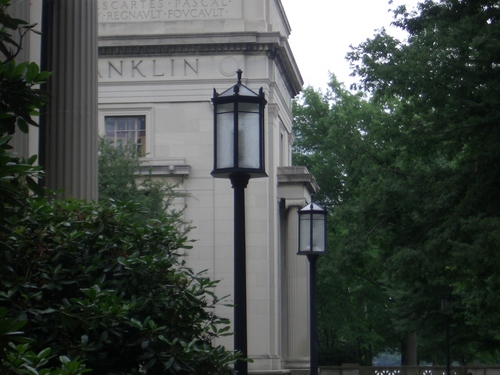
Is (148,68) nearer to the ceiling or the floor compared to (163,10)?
nearer to the floor

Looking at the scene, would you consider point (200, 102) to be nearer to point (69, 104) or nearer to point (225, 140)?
point (69, 104)

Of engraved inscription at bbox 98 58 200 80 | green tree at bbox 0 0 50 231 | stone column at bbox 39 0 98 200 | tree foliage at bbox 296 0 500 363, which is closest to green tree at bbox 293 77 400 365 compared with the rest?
engraved inscription at bbox 98 58 200 80

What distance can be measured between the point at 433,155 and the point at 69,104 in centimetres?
1838

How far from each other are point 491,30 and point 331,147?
41036 millimetres

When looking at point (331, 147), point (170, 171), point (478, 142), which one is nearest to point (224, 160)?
point (478, 142)

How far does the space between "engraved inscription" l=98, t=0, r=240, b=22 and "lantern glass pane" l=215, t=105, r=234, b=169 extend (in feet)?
102

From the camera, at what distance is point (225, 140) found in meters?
11.5

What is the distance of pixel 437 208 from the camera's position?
28844 millimetres

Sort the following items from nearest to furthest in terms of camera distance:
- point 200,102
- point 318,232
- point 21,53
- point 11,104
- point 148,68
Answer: point 11,104 → point 21,53 → point 318,232 → point 200,102 → point 148,68

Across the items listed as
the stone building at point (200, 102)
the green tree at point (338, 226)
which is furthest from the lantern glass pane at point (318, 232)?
the green tree at point (338, 226)

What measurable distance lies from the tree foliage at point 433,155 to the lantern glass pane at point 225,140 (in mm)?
13768

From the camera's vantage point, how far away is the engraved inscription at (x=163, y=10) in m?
42.4

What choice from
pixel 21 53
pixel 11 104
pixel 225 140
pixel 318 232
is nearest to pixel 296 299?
pixel 318 232

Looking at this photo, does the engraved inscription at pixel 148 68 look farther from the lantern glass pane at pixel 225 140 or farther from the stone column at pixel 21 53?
the lantern glass pane at pixel 225 140
